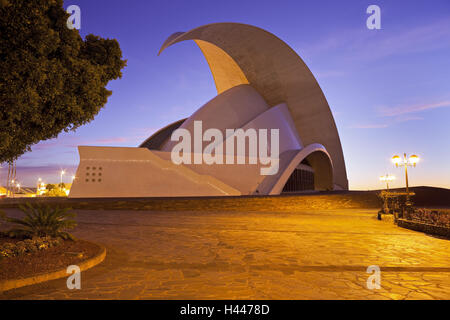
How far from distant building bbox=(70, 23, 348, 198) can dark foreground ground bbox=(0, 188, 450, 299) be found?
36.6ft

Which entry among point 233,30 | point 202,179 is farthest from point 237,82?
point 202,179

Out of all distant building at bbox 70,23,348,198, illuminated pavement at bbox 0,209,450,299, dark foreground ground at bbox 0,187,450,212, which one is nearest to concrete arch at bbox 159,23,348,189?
distant building at bbox 70,23,348,198

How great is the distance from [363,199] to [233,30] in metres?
18.5

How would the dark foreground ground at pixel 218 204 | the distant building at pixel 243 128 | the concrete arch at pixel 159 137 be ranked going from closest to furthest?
1. the dark foreground ground at pixel 218 204
2. the distant building at pixel 243 128
3. the concrete arch at pixel 159 137

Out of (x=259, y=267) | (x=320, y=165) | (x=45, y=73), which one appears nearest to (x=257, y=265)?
(x=259, y=267)

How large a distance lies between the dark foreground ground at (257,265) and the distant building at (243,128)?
11149 millimetres

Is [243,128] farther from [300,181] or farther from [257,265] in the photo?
[257,265]

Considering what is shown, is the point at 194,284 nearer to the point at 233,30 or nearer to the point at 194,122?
the point at 194,122

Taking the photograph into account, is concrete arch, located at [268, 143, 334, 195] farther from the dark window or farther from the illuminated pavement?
the illuminated pavement

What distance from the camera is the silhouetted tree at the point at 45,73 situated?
4.02 meters

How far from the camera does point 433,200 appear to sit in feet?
74.4

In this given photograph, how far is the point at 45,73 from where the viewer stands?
176 inches

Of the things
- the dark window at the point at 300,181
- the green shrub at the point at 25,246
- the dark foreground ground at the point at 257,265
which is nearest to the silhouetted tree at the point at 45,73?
the green shrub at the point at 25,246

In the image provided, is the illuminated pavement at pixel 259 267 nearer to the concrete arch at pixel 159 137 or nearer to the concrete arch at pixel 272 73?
the concrete arch at pixel 272 73
